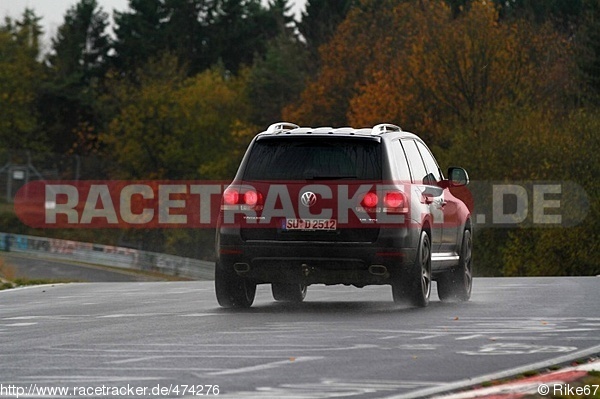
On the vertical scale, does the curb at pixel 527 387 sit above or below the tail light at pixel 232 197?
below

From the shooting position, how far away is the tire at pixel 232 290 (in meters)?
15.8

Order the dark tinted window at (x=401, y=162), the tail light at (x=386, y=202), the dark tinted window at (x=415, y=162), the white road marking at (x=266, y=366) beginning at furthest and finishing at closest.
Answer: the dark tinted window at (x=415, y=162) < the dark tinted window at (x=401, y=162) < the tail light at (x=386, y=202) < the white road marking at (x=266, y=366)

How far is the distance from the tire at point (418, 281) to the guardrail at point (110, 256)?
59721 mm

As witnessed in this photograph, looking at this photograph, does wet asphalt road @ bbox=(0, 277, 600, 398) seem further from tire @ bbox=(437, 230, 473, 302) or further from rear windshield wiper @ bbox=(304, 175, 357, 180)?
rear windshield wiper @ bbox=(304, 175, 357, 180)

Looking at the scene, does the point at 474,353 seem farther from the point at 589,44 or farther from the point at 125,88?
the point at 125,88

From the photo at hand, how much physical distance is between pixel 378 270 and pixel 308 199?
3.33 feet

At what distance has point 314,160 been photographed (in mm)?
15234

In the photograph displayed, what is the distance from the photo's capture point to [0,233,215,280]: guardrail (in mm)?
76562

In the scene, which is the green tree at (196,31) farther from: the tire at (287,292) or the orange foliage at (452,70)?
the tire at (287,292)

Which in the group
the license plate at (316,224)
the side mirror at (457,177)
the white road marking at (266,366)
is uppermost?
the side mirror at (457,177)

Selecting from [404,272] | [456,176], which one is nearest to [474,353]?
[404,272]

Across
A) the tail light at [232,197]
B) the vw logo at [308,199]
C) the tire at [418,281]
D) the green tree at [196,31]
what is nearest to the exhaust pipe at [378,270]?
the tire at [418,281]

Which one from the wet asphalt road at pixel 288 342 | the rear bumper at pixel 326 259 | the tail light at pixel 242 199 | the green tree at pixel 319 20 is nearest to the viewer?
the wet asphalt road at pixel 288 342

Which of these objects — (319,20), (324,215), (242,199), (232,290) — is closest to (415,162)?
(324,215)
